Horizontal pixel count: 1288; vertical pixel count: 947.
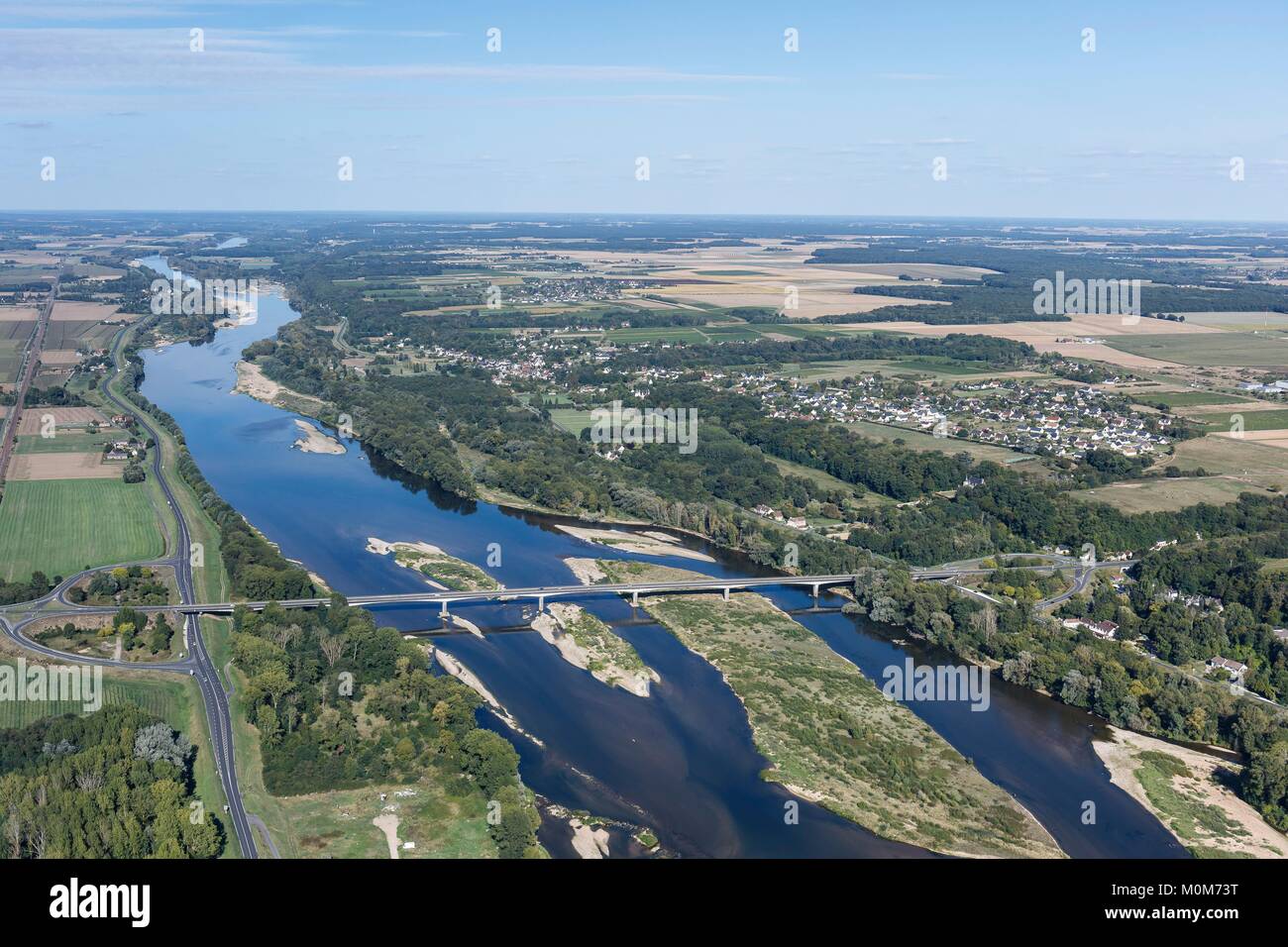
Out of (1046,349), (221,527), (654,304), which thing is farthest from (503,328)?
(221,527)

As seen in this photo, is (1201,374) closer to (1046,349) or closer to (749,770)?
(1046,349)

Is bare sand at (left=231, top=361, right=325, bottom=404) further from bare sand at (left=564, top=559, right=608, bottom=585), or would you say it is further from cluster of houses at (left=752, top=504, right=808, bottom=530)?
cluster of houses at (left=752, top=504, right=808, bottom=530)

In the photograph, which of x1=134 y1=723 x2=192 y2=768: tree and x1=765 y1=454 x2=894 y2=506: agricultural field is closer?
x1=134 y1=723 x2=192 y2=768: tree
